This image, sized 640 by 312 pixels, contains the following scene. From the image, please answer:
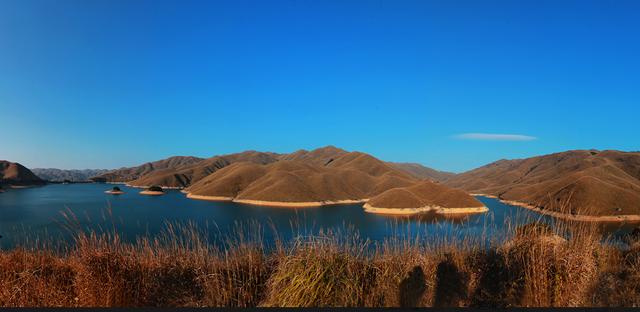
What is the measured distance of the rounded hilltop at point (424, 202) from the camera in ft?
322

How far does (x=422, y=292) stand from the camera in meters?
6.70

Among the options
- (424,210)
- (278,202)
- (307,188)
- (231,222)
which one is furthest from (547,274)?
(307,188)

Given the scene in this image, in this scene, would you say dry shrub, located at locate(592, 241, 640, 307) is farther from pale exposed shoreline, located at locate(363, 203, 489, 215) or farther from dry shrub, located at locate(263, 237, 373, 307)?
pale exposed shoreline, located at locate(363, 203, 489, 215)

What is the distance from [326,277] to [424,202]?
10138cm

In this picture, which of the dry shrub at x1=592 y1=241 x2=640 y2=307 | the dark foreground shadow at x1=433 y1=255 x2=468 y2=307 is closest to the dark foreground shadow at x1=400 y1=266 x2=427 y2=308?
the dark foreground shadow at x1=433 y1=255 x2=468 y2=307

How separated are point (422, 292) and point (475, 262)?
1788 millimetres

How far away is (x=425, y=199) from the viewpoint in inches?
4183

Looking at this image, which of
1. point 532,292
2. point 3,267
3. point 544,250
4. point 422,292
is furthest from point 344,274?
point 3,267

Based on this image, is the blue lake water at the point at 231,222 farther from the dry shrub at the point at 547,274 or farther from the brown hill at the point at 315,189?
the brown hill at the point at 315,189

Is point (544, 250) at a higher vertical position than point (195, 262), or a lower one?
higher

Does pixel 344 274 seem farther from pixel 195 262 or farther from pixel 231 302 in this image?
pixel 195 262

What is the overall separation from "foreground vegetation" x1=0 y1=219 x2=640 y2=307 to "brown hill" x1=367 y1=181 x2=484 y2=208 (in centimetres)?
9311

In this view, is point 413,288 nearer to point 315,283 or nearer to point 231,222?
point 315,283

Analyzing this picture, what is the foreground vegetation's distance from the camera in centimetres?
602
